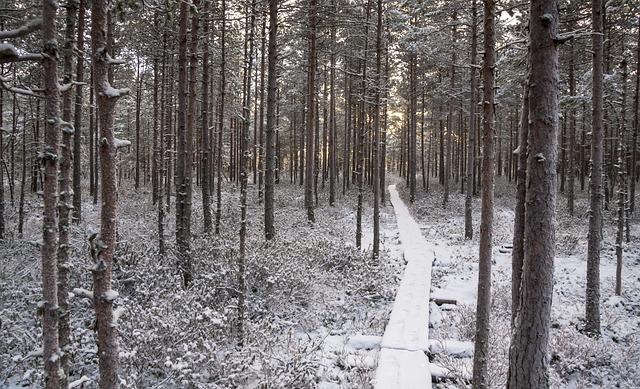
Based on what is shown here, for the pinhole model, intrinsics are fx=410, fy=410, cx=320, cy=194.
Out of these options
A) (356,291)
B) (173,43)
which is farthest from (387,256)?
(173,43)

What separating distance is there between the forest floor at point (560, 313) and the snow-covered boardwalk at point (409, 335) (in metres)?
0.30

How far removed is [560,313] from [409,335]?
17.7ft

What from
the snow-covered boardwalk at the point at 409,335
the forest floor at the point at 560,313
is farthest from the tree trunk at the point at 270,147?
the forest floor at the point at 560,313

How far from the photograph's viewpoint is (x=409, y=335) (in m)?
8.07

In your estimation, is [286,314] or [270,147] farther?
[270,147]

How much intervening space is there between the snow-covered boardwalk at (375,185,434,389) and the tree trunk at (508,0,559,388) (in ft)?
7.36

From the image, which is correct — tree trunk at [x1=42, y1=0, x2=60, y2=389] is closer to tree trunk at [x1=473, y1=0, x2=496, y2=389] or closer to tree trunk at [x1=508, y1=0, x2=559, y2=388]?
tree trunk at [x1=508, y1=0, x2=559, y2=388]

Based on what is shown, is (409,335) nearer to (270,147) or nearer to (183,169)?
(183,169)

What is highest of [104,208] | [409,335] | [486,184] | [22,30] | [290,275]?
[22,30]

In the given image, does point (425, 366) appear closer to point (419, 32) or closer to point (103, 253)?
point (103, 253)

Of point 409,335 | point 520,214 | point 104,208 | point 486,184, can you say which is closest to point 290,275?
point 409,335

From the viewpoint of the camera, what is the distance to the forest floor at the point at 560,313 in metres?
7.64

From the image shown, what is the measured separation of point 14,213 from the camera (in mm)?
17359

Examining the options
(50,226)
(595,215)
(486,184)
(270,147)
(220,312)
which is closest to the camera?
(50,226)
